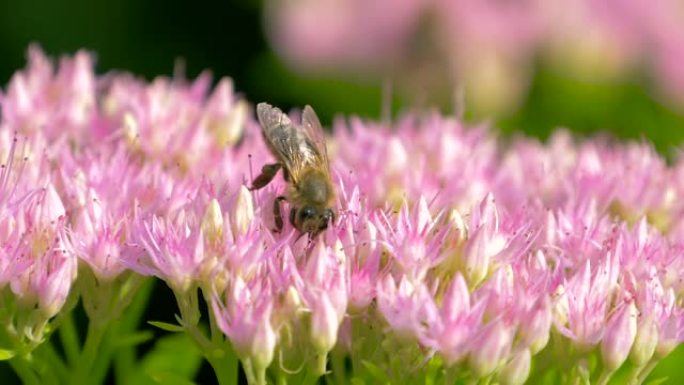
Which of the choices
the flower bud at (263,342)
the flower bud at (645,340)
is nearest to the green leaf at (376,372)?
the flower bud at (263,342)

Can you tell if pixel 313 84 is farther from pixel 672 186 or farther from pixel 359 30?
pixel 672 186

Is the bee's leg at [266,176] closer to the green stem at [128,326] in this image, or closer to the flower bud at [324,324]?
the green stem at [128,326]

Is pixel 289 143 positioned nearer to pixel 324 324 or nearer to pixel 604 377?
pixel 324 324

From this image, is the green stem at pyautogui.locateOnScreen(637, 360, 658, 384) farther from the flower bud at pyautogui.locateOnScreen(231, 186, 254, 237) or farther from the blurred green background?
the blurred green background

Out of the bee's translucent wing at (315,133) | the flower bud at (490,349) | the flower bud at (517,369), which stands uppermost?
the bee's translucent wing at (315,133)

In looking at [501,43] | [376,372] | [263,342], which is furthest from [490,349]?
[501,43]

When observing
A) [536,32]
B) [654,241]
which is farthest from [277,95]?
[654,241]
